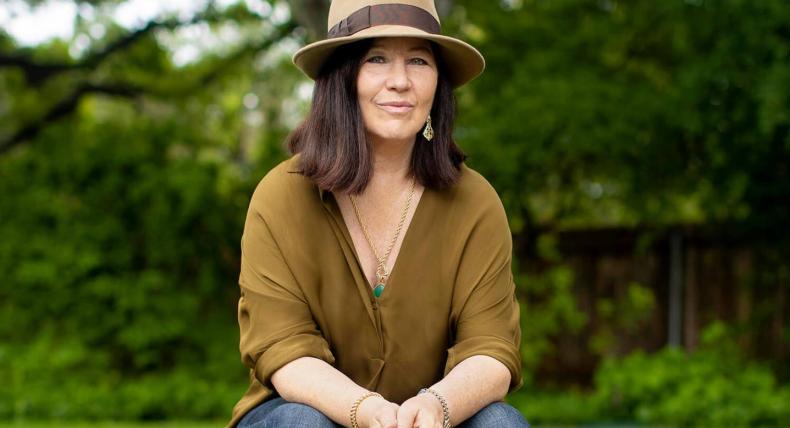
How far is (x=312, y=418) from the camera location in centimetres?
246

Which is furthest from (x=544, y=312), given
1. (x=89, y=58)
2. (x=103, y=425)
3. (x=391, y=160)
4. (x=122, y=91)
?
(x=391, y=160)

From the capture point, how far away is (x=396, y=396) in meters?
2.74

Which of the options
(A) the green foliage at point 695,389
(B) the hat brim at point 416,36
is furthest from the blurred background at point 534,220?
(B) the hat brim at point 416,36

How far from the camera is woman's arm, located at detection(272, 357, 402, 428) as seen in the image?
243 cm

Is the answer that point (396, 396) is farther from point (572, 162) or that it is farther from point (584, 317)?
point (584, 317)

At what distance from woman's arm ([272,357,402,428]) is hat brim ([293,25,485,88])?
2.65 feet

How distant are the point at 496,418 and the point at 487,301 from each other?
0.35 meters

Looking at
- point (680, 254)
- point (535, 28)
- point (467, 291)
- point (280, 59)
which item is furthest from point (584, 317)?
point (467, 291)

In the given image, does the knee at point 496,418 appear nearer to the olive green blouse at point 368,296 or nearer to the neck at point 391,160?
the olive green blouse at point 368,296

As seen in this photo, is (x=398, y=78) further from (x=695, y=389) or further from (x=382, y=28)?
(x=695, y=389)

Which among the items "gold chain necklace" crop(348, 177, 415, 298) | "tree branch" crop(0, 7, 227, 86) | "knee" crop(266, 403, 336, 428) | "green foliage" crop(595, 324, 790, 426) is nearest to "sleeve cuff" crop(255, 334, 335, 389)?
"knee" crop(266, 403, 336, 428)

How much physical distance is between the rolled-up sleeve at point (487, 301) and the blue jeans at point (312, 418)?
0.51 feet

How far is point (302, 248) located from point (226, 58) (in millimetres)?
8740

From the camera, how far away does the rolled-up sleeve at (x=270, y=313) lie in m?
2.60
